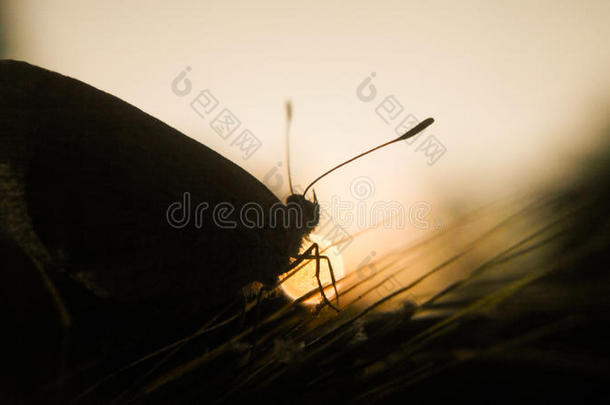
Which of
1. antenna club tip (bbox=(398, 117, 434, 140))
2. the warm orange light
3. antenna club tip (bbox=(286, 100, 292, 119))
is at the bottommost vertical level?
the warm orange light

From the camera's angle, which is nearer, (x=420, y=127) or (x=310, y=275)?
(x=420, y=127)

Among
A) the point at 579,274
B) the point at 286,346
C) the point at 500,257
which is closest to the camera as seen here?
the point at 579,274

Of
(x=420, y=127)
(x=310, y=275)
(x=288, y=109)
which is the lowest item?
(x=310, y=275)

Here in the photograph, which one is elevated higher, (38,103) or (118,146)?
(38,103)

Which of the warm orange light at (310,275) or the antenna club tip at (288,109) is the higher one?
the antenna club tip at (288,109)

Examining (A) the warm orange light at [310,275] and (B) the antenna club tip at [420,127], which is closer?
(B) the antenna club tip at [420,127]

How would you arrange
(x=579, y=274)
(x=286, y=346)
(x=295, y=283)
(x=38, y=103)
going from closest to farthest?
(x=579, y=274) < (x=286, y=346) < (x=38, y=103) < (x=295, y=283)

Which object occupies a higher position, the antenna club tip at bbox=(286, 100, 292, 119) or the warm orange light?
the antenna club tip at bbox=(286, 100, 292, 119)

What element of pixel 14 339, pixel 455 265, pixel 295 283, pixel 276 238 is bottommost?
pixel 455 265

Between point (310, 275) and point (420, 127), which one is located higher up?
point (420, 127)

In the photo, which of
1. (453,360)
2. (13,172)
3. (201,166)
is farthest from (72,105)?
(453,360)

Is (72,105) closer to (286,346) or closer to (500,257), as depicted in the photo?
(286,346)
